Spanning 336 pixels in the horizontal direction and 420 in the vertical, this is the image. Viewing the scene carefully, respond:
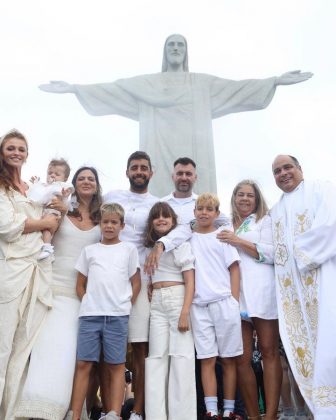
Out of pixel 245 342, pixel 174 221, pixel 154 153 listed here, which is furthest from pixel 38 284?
pixel 154 153

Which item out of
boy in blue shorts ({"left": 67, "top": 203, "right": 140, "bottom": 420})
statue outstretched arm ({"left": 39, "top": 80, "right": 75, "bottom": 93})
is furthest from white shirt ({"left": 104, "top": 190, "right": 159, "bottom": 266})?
statue outstretched arm ({"left": 39, "top": 80, "right": 75, "bottom": 93})

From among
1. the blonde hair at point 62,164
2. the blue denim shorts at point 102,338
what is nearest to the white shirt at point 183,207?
the blonde hair at point 62,164

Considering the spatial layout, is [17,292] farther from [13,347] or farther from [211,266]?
[211,266]

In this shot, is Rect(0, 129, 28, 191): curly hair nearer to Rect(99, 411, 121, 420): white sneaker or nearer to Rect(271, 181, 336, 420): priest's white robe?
Rect(99, 411, 121, 420): white sneaker


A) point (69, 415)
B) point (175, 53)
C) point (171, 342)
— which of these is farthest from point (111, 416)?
A: point (175, 53)

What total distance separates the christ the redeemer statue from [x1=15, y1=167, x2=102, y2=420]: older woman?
3844 millimetres

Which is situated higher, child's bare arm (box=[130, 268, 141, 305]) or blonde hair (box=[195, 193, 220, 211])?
blonde hair (box=[195, 193, 220, 211])

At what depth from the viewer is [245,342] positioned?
11.4ft

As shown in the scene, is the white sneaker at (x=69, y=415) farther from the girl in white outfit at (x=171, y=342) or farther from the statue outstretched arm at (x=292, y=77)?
the statue outstretched arm at (x=292, y=77)

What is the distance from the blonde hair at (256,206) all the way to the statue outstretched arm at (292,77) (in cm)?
423

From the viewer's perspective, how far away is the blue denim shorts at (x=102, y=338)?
10.3 feet

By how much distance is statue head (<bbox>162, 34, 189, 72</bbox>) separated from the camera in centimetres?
831

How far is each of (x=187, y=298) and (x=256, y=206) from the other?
111cm

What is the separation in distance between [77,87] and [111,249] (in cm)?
506
